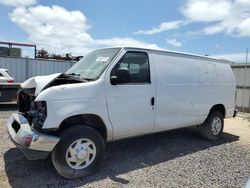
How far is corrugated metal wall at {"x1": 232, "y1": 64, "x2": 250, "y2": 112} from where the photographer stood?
43.3ft

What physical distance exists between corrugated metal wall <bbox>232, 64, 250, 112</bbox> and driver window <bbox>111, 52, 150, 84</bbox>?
9.28 m

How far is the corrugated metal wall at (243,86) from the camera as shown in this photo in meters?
13.2

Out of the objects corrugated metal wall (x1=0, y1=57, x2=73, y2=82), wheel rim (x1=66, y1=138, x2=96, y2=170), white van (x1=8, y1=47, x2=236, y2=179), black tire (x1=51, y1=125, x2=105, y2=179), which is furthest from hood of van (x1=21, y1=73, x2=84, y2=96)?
corrugated metal wall (x1=0, y1=57, x2=73, y2=82)

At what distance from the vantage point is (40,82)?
476cm

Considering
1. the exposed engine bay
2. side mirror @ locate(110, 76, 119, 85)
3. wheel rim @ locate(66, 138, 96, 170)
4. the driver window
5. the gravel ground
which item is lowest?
the gravel ground

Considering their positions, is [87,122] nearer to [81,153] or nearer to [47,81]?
[81,153]

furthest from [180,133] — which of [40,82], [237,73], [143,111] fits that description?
[237,73]

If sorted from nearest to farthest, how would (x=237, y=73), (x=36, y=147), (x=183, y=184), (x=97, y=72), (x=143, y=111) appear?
(x=36, y=147) < (x=183, y=184) < (x=97, y=72) < (x=143, y=111) < (x=237, y=73)

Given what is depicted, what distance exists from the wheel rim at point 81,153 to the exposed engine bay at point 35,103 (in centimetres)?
62

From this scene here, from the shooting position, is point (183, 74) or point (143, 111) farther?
point (183, 74)

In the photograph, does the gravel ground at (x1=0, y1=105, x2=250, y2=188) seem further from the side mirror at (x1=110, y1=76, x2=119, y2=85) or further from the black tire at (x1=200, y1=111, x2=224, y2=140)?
the side mirror at (x1=110, y1=76, x2=119, y2=85)

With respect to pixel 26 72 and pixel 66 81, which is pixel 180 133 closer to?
pixel 66 81

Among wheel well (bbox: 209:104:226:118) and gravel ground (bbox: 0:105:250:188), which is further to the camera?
wheel well (bbox: 209:104:226:118)

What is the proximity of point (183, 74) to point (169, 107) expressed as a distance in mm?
865
